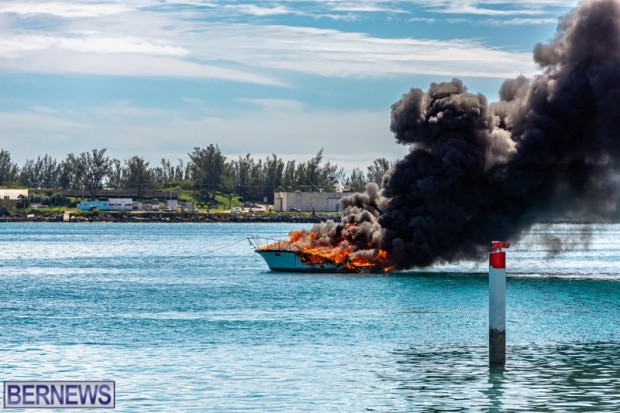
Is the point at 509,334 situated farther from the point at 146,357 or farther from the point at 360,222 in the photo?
the point at 360,222

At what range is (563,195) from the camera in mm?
102000

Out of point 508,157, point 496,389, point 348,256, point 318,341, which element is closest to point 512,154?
point 508,157

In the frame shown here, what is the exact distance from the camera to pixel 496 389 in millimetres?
38969

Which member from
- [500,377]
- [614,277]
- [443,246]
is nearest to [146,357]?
[500,377]

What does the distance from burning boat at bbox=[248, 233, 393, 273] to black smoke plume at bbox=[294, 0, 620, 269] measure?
0.93 metres

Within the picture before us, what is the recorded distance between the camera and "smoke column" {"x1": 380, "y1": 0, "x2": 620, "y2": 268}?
9762cm

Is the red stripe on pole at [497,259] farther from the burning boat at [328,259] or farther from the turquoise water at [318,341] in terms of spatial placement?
the burning boat at [328,259]

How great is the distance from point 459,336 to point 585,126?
4853 centimetres

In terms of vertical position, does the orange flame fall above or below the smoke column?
below

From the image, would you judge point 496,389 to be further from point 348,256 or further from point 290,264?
point 290,264

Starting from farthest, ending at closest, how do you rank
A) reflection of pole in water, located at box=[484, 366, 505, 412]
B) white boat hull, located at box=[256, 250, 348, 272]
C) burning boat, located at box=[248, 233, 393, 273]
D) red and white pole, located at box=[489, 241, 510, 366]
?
burning boat, located at box=[248, 233, 393, 273] < white boat hull, located at box=[256, 250, 348, 272] < red and white pole, located at box=[489, 241, 510, 366] < reflection of pole in water, located at box=[484, 366, 505, 412]

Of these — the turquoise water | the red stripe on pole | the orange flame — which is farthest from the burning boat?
the red stripe on pole

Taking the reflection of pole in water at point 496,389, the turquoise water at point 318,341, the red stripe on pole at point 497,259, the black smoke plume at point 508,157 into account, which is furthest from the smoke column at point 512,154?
the red stripe on pole at point 497,259

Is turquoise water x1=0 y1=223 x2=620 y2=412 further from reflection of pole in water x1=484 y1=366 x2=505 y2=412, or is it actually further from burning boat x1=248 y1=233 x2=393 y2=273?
burning boat x1=248 y1=233 x2=393 y2=273
